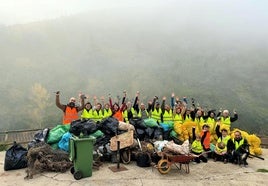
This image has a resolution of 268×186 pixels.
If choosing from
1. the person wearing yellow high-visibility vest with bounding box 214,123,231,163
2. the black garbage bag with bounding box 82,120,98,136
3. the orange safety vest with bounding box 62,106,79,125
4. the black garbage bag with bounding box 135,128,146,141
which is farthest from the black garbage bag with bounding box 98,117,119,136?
the person wearing yellow high-visibility vest with bounding box 214,123,231,163

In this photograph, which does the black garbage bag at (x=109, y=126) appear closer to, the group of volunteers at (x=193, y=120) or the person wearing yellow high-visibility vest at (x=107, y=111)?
the group of volunteers at (x=193, y=120)

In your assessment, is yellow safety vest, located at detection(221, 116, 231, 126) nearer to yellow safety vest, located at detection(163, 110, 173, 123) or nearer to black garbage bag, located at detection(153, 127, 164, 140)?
yellow safety vest, located at detection(163, 110, 173, 123)

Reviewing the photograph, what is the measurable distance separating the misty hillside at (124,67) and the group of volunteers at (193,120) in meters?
14.9

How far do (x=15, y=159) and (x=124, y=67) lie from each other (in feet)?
130

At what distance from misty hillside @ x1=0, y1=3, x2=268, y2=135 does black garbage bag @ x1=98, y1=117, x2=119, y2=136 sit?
57.4 ft

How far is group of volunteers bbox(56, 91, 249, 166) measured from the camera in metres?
8.80

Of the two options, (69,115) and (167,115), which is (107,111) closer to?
(69,115)

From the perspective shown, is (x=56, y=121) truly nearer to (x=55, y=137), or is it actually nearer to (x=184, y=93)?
(x=184, y=93)

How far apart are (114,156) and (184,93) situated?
2832cm

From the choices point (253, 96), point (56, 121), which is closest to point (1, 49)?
point (56, 121)

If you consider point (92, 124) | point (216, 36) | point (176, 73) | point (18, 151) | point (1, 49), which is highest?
point (216, 36)

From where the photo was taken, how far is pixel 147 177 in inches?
284

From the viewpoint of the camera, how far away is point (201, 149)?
8.95m

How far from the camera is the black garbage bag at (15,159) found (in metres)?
7.85
